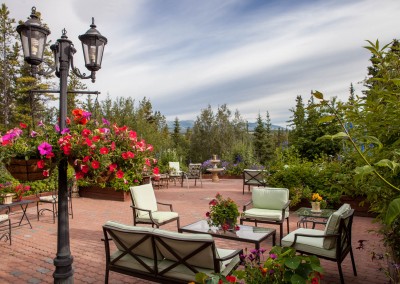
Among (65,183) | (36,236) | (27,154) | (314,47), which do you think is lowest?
(36,236)

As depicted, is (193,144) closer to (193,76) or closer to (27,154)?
(193,76)

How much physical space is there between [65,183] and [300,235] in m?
2.71

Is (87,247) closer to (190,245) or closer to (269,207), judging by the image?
(190,245)

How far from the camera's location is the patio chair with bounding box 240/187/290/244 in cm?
498

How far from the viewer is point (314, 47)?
4875mm

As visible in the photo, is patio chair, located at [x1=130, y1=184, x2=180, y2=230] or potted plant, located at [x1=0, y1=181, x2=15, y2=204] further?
potted plant, located at [x1=0, y1=181, x2=15, y2=204]

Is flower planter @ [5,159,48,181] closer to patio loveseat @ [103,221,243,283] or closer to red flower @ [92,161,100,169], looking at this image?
red flower @ [92,161,100,169]

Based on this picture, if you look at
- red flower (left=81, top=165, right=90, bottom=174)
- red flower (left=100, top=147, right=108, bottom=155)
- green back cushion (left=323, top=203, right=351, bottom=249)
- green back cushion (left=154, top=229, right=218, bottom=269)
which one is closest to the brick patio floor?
green back cushion (left=323, top=203, right=351, bottom=249)

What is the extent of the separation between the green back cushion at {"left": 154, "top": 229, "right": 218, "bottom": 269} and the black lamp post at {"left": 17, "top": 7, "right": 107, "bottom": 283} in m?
0.98

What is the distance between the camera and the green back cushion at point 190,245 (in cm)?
250

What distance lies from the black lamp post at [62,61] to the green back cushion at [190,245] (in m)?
0.98

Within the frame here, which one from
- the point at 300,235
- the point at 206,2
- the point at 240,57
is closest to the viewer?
the point at 300,235

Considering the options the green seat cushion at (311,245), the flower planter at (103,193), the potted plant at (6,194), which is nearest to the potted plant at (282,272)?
the green seat cushion at (311,245)

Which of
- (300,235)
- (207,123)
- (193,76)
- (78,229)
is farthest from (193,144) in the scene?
(300,235)
